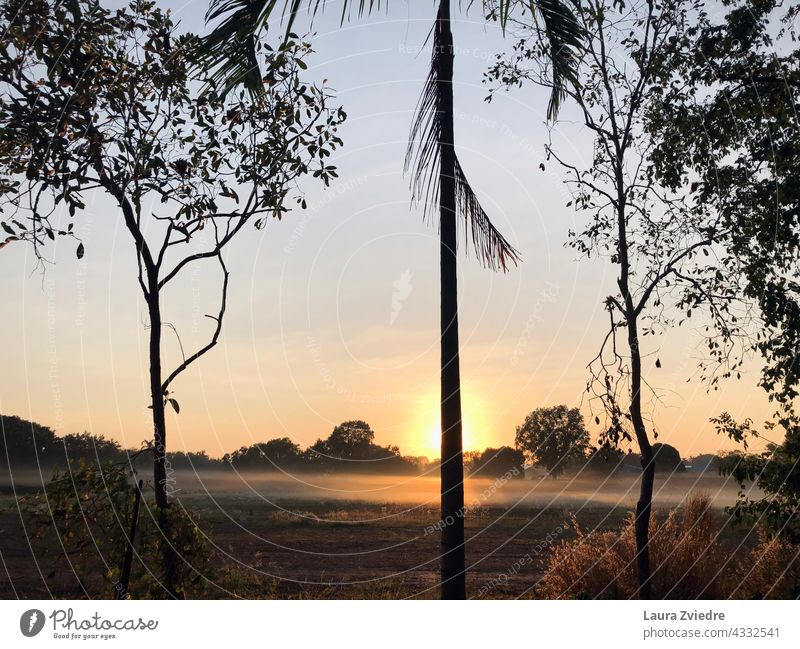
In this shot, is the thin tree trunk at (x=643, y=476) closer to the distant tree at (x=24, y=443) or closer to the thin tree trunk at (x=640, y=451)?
the thin tree trunk at (x=640, y=451)

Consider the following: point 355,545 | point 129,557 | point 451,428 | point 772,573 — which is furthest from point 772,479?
point 355,545

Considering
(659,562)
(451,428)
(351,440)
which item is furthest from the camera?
(351,440)

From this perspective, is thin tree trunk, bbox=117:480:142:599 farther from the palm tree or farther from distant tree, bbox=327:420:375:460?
distant tree, bbox=327:420:375:460

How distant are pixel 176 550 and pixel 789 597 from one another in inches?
302

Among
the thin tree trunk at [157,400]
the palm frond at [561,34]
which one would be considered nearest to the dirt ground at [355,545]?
the thin tree trunk at [157,400]

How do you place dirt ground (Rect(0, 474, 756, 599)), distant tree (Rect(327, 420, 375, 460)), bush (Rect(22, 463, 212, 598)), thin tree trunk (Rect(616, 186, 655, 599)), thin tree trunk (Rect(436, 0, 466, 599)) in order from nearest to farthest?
bush (Rect(22, 463, 212, 598)) < thin tree trunk (Rect(436, 0, 466, 599)) < thin tree trunk (Rect(616, 186, 655, 599)) < dirt ground (Rect(0, 474, 756, 599)) < distant tree (Rect(327, 420, 375, 460))

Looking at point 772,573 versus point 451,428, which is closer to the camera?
point 451,428

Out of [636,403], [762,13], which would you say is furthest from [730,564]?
[762,13]

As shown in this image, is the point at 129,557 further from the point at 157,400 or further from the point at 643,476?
the point at 643,476

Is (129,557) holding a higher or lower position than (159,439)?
lower

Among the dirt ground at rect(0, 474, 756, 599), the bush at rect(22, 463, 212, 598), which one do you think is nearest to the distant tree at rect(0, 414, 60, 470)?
the dirt ground at rect(0, 474, 756, 599)

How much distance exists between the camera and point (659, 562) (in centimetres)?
1157

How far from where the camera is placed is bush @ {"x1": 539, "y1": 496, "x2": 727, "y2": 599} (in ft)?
37.7

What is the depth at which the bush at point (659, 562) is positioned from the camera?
11477 millimetres
